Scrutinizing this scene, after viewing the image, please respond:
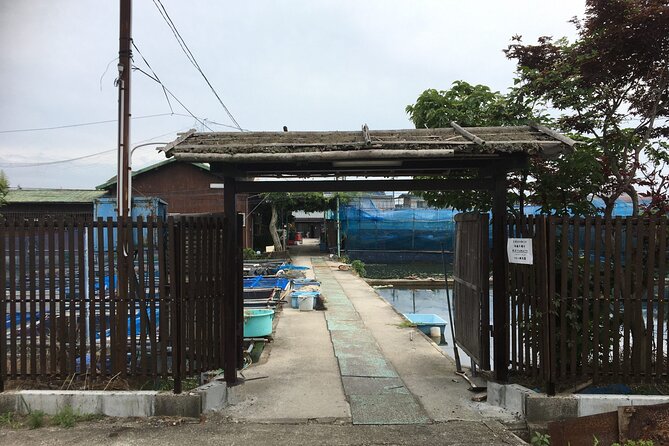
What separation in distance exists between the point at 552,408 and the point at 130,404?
165 inches

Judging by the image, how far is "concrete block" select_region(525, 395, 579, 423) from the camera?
14.9 feet

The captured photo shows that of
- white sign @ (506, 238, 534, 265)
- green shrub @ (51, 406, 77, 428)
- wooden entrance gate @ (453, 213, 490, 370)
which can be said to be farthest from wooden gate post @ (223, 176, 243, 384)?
white sign @ (506, 238, 534, 265)

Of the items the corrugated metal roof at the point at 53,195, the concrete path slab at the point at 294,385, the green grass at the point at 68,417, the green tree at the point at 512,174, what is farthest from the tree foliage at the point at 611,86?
the corrugated metal roof at the point at 53,195

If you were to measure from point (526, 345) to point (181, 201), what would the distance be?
73.5 ft

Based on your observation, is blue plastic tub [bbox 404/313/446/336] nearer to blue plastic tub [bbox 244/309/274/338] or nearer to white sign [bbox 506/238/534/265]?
blue plastic tub [bbox 244/309/274/338]

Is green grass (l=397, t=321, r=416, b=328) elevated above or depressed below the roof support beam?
below

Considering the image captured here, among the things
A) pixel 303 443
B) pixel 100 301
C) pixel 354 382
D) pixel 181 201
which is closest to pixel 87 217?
pixel 100 301

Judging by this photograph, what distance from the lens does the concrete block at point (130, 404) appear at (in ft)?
15.4

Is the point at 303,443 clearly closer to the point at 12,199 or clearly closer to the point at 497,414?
the point at 497,414

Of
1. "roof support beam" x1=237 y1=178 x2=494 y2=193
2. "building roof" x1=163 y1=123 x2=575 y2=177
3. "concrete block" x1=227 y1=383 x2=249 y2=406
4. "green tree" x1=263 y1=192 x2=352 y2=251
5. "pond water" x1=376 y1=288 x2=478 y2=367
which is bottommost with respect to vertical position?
"pond water" x1=376 y1=288 x2=478 y2=367

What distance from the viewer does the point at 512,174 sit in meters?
6.68

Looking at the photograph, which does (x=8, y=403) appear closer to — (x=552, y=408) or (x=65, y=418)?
(x=65, y=418)

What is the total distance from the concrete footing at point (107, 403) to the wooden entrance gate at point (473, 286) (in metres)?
3.15

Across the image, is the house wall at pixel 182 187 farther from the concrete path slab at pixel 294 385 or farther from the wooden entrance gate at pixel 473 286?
the wooden entrance gate at pixel 473 286
